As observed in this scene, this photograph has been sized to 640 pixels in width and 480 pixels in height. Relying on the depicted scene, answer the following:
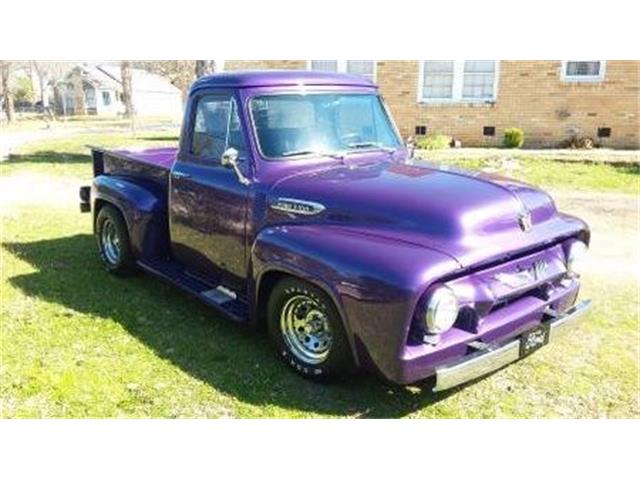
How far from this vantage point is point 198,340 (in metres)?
5.03

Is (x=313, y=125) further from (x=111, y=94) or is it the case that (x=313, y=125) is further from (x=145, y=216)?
(x=111, y=94)

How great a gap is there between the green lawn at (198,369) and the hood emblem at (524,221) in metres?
1.12

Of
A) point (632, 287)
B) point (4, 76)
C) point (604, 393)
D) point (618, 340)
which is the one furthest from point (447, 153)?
point (4, 76)

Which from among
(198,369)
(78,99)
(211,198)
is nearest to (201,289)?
(211,198)

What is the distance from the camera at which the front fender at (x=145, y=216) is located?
234 inches

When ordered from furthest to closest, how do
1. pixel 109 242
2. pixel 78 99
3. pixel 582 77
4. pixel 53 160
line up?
pixel 78 99, pixel 582 77, pixel 53 160, pixel 109 242

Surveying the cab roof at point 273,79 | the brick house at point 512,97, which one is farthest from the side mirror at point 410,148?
the brick house at point 512,97

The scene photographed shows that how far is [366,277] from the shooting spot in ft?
11.9

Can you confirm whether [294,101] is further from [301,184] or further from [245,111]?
[301,184]

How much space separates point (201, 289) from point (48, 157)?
14106mm

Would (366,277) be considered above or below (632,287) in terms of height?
above

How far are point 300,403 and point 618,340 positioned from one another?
2835 mm

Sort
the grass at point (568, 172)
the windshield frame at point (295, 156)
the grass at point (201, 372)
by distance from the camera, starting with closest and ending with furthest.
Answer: the grass at point (201, 372) < the windshield frame at point (295, 156) < the grass at point (568, 172)

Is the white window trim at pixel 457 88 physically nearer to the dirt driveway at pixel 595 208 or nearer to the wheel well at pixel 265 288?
the dirt driveway at pixel 595 208
